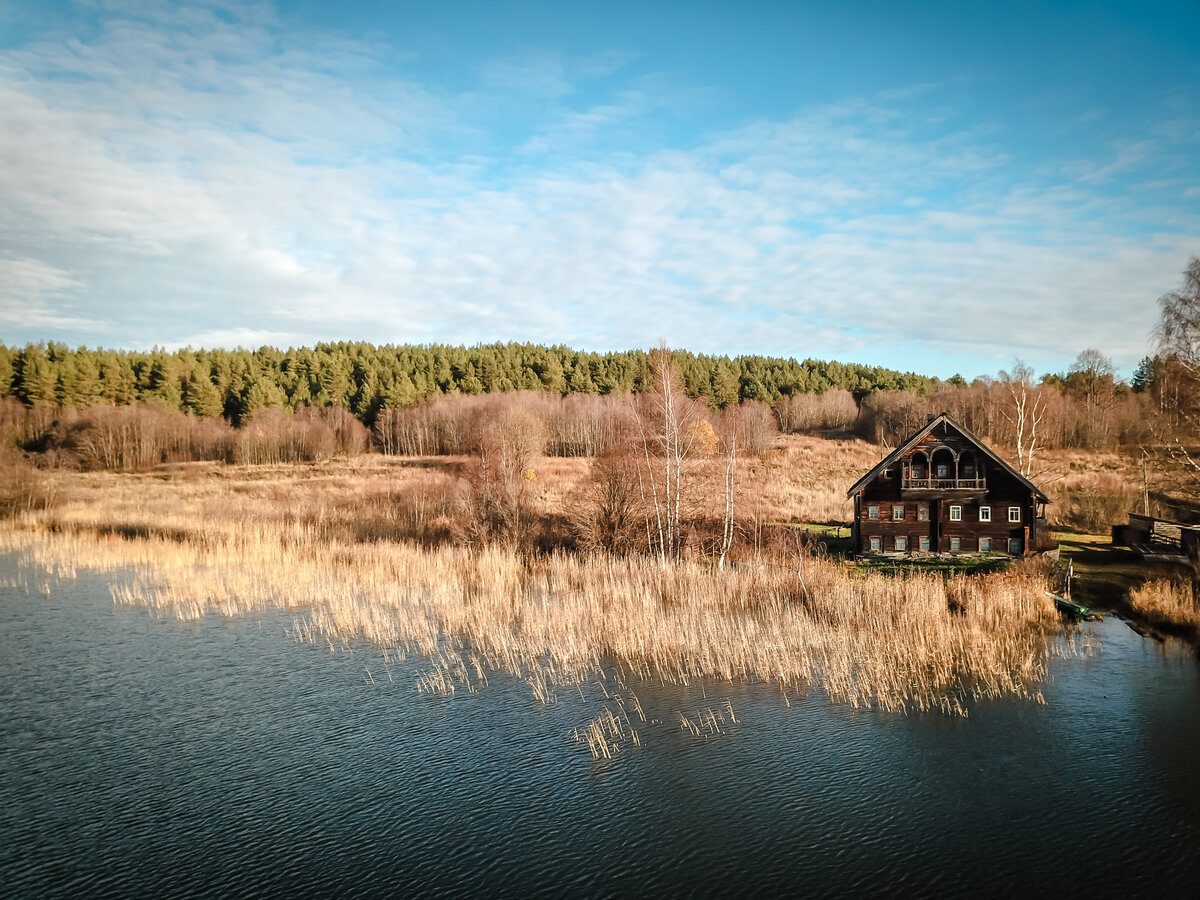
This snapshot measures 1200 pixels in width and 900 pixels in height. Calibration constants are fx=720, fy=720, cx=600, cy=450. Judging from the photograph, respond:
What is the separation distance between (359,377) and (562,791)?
93.6 m

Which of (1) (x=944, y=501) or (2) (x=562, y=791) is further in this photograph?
(1) (x=944, y=501)

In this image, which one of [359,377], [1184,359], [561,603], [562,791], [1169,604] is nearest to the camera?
[562,791]

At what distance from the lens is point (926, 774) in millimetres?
11094

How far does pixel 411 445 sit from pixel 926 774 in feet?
241

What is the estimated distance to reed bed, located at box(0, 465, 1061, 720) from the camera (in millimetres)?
15734

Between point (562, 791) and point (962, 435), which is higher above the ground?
point (962, 435)

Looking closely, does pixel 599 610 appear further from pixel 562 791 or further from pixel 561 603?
pixel 562 791

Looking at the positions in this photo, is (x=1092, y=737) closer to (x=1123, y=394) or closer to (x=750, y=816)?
(x=750, y=816)

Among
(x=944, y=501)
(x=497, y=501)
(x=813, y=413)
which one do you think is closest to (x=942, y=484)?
(x=944, y=501)

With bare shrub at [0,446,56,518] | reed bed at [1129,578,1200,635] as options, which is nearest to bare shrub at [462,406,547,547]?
reed bed at [1129,578,1200,635]

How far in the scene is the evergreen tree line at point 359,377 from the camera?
80625 mm

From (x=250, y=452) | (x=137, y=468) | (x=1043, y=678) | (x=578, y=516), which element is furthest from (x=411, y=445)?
(x=1043, y=678)

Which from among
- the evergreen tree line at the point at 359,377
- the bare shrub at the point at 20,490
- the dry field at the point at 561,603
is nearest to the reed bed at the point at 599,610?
the dry field at the point at 561,603

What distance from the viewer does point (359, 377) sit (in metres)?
97.4
